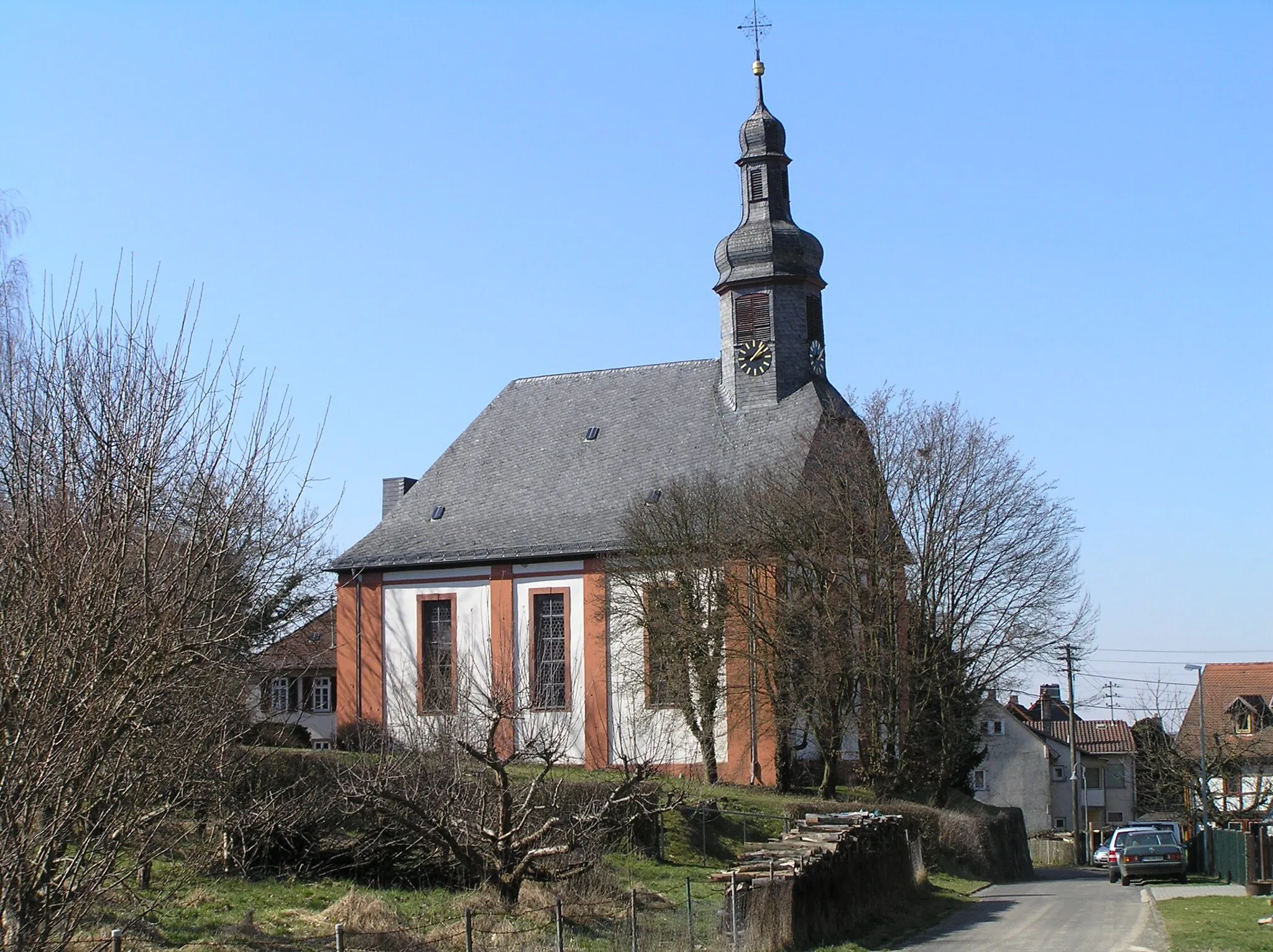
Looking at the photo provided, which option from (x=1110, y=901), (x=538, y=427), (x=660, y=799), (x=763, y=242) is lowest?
(x=1110, y=901)

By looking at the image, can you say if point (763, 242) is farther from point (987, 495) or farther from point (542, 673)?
point (542, 673)

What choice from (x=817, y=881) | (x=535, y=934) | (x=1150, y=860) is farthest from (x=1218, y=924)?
(x=1150, y=860)

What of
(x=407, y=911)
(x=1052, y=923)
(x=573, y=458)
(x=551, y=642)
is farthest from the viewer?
(x=573, y=458)

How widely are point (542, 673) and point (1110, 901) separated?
48.8ft

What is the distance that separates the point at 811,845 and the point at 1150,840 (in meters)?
14.6

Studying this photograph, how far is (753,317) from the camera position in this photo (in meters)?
34.6

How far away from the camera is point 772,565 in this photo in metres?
29.2

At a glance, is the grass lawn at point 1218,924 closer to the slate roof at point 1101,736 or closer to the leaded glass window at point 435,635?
the leaded glass window at point 435,635

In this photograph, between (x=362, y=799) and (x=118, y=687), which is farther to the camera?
(x=362, y=799)

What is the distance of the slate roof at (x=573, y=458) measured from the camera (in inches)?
1342

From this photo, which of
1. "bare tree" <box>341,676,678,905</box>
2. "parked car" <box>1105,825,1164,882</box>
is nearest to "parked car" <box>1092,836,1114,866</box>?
"parked car" <box>1105,825,1164,882</box>

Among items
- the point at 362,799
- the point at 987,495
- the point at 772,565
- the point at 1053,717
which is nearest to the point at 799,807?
the point at 772,565

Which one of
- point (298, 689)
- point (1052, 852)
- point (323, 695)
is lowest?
point (1052, 852)

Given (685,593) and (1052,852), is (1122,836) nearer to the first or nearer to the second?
(685,593)
